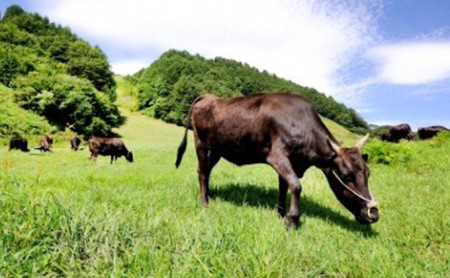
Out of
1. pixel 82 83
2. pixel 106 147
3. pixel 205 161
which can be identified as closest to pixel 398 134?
pixel 106 147

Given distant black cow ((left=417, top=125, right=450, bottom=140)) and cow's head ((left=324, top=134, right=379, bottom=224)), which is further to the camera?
distant black cow ((left=417, top=125, right=450, bottom=140))

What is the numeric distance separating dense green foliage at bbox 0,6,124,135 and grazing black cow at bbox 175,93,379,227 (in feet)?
191

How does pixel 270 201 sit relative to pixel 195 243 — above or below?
below

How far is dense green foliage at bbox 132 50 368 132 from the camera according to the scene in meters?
94.6

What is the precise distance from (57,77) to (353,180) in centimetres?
6674

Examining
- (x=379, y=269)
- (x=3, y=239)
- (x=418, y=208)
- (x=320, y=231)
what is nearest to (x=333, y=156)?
(x=320, y=231)

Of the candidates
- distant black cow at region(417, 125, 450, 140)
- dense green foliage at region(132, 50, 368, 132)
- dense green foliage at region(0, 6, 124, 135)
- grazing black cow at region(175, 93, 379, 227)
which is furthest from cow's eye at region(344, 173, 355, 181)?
dense green foliage at region(132, 50, 368, 132)

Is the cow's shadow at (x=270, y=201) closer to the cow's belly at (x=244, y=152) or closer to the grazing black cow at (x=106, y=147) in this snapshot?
the cow's belly at (x=244, y=152)

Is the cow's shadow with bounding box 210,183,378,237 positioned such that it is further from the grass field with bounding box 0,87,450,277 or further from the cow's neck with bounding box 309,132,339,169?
the cow's neck with bounding box 309,132,339,169

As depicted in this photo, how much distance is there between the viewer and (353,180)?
634 cm

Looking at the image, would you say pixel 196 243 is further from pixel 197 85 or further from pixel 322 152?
pixel 197 85

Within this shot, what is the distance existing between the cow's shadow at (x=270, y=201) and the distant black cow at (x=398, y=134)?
964 inches

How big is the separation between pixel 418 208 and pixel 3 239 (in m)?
6.32

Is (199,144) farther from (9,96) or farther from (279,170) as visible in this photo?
(9,96)
